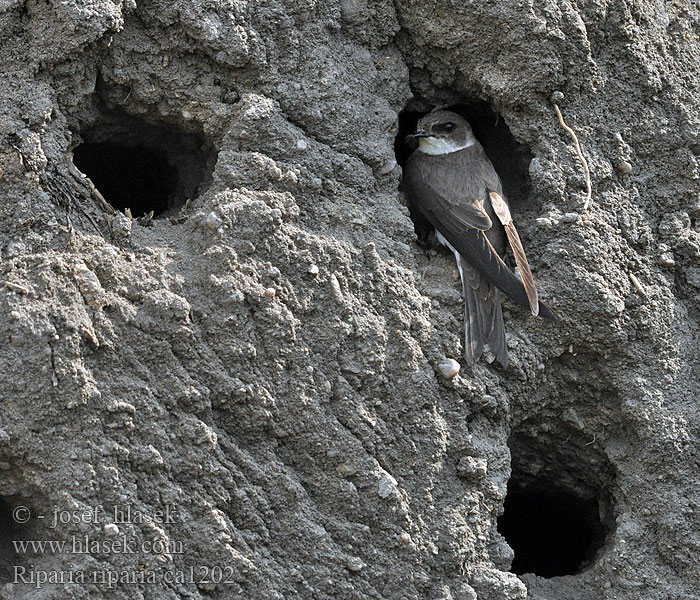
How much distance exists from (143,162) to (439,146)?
39.7 inches

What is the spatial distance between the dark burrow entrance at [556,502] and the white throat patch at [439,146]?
98 cm

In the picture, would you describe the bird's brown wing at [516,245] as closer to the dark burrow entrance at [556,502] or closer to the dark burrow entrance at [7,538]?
the dark burrow entrance at [556,502]

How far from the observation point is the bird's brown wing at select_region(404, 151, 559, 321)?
3541 mm

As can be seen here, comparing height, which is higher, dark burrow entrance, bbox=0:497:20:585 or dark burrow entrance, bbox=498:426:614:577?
dark burrow entrance, bbox=0:497:20:585

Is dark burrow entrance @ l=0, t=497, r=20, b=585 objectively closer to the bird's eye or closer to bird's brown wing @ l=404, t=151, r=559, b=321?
bird's brown wing @ l=404, t=151, r=559, b=321

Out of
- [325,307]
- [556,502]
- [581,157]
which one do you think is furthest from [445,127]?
[556,502]

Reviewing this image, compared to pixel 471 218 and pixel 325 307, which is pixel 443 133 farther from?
pixel 325 307

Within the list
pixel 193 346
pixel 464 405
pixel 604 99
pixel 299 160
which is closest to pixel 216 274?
pixel 193 346

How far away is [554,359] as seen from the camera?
11.9 feet

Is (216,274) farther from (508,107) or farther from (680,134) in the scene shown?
(680,134)

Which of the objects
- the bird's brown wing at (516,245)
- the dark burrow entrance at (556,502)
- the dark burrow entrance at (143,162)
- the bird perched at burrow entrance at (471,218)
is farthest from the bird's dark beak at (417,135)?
the dark burrow entrance at (556,502)

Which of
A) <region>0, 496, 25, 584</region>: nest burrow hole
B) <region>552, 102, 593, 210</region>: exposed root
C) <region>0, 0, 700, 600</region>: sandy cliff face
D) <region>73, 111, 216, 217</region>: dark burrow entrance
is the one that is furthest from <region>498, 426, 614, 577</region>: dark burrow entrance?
<region>0, 496, 25, 584</region>: nest burrow hole

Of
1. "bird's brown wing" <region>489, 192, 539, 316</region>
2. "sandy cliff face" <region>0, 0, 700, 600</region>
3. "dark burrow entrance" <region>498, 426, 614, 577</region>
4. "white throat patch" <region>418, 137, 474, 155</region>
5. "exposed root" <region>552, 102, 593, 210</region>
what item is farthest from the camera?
"white throat patch" <region>418, 137, 474, 155</region>

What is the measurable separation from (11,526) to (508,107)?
197 cm
